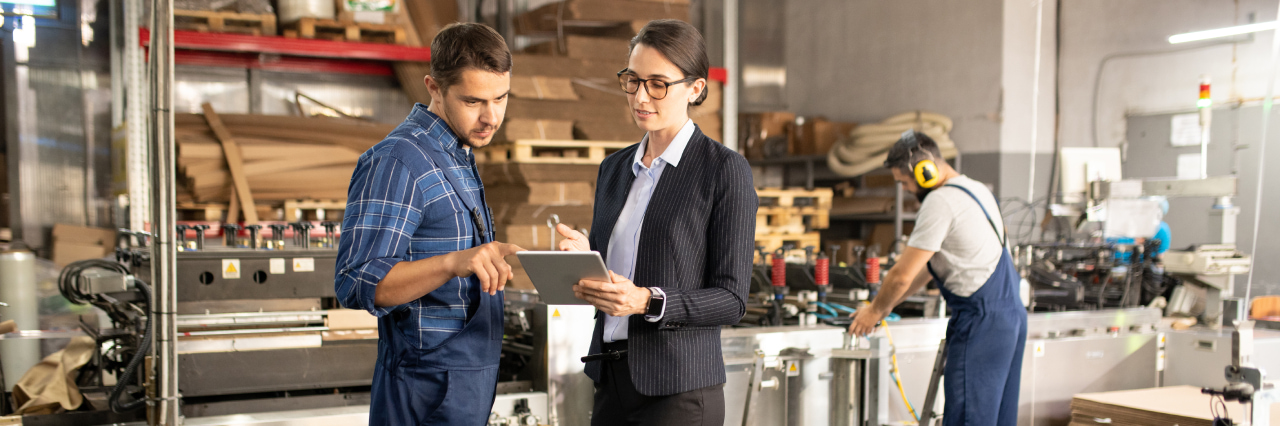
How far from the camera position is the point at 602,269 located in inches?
55.3

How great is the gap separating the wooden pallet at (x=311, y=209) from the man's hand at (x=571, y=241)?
14.7ft

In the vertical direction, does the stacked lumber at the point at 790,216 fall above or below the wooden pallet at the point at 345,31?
below

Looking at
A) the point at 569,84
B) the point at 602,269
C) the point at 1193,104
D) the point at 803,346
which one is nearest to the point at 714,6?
the point at 569,84

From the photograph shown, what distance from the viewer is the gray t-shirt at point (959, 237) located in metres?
3.14

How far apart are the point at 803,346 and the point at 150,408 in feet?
7.42

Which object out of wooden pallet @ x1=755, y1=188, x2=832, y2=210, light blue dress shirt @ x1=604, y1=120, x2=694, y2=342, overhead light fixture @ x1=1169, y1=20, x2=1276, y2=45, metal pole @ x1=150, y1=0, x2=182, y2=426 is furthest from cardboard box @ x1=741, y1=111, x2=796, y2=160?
light blue dress shirt @ x1=604, y1=120, x2=694, y2=342

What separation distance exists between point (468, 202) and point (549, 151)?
14.6ft

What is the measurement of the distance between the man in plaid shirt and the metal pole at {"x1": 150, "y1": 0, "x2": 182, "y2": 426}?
963mm

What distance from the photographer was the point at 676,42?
5.36 ft

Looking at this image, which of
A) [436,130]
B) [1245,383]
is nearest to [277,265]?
[436,130]

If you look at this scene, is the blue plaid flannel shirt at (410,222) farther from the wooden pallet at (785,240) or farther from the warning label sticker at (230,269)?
the wooden pallet at (785,240)

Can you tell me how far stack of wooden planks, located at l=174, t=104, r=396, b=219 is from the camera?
555cm

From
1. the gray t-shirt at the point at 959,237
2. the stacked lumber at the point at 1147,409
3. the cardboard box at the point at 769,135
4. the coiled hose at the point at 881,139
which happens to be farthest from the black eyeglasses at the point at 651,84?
the cardboard box at the point at 769,135

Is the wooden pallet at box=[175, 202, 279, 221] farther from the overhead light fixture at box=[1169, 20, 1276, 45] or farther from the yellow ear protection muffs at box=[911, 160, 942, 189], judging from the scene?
the overhead light fixture at box=[1169, 20, 1276, 45]
